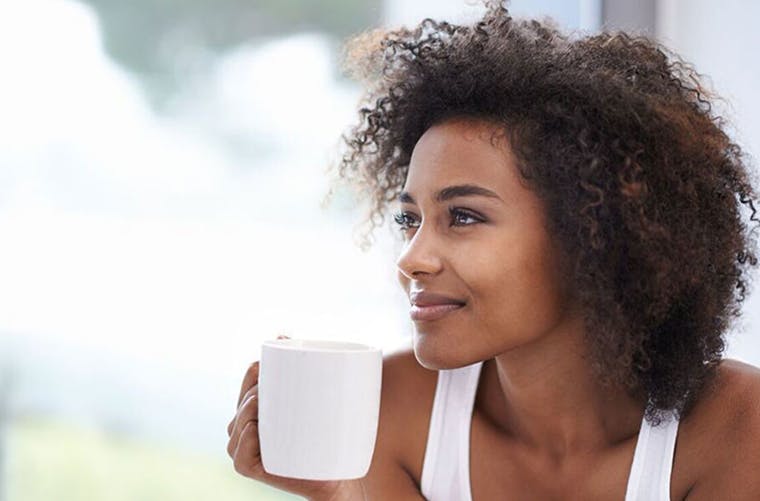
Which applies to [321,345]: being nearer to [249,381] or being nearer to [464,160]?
[249,381]

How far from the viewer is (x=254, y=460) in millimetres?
969

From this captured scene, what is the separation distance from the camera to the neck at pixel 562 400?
116cm

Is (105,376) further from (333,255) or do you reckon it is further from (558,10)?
(558,10)

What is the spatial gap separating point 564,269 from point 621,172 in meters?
0.11

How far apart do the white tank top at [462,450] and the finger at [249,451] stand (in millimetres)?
286

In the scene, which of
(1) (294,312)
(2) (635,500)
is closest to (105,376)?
(1) (294,312)

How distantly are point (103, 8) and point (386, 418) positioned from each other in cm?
72

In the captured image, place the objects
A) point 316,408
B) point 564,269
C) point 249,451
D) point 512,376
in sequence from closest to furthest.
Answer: point 316,408 < point 249,451 < point 564,269 < point 512,376

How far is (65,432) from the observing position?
1562 mm

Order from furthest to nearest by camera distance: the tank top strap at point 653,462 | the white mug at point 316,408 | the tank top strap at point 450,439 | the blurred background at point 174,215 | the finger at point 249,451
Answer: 1. the blurred background at point 174,215
2. the tank top strap at point 450,439
3. the tank top strap at point 653,462
4. the finger at point 249,451
5. the white mug at point 316,408

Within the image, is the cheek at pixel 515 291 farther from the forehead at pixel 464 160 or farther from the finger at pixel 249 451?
the finger at pixel 249 451

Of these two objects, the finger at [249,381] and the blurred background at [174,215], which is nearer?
the finger at [249,381]

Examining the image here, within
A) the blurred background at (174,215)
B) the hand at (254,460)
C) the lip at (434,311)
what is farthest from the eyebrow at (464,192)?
the blurred background at (174,215)

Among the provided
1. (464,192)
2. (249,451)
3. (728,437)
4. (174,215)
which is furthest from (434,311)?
(174,215)
